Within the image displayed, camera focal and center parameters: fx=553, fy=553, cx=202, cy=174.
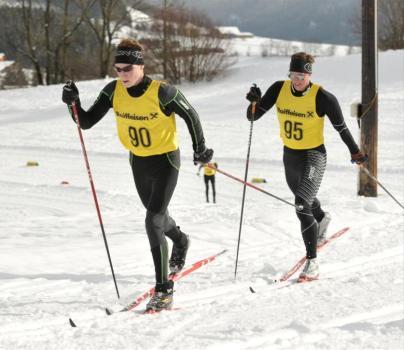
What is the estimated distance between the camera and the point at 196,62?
32.9m

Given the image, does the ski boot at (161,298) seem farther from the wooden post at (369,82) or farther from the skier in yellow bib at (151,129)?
the wooden post at (369,82)

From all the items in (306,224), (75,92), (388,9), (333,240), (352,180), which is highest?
(388,9)

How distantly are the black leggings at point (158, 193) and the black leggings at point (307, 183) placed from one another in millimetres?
1495

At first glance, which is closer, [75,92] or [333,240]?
[75,92]

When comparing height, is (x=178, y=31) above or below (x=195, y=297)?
above

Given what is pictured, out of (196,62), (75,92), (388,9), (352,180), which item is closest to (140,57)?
(75,92)

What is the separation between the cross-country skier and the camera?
199 inches

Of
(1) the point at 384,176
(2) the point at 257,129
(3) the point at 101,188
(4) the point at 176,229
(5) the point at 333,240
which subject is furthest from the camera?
(2) the point at 257,129

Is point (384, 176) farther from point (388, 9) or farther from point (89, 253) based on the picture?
point (388, 9)

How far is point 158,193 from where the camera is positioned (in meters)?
4.23

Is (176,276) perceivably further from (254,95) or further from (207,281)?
(254,95)

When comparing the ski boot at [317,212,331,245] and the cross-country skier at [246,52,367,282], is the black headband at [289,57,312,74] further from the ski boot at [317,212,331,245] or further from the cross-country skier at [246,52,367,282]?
the ski boot at [317,212,331,245]

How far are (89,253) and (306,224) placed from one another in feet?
7.53

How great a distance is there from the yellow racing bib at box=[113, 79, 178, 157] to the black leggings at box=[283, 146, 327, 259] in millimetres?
1533
